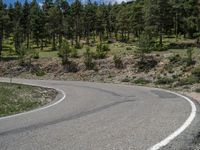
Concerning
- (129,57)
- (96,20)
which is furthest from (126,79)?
(96,20)

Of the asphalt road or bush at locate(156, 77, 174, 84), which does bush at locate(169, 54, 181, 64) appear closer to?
bush at locate(156, 77, 174, 84)

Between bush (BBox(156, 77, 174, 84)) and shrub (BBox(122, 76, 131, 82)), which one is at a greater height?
bush (BBox(156, 77, 174, 84))

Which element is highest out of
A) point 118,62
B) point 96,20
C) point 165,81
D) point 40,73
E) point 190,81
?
point 96,20

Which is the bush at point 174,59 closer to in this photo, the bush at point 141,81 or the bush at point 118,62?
the bush at point 141,81

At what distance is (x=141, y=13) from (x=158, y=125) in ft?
250

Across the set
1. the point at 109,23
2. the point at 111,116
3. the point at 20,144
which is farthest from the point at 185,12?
the point at 20,144

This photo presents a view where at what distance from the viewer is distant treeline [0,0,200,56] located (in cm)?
6988

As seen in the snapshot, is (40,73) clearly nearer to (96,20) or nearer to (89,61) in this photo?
(89,61)

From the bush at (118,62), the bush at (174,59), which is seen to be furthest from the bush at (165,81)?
the bush at (118,62)

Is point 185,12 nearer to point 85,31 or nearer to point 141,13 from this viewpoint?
point 141,13

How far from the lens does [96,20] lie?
98.9m

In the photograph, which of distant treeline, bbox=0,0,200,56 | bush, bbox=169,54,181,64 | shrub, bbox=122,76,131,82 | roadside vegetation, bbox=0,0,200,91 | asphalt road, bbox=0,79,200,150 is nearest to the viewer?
asphalt road, bbox=0,79,200,150

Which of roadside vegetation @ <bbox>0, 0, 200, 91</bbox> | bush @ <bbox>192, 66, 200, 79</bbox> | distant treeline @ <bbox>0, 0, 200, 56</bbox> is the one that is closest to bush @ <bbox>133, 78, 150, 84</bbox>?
roadside vegetation @ <bbox>0, 0, 200, 91</bbox>

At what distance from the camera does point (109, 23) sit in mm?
102938
